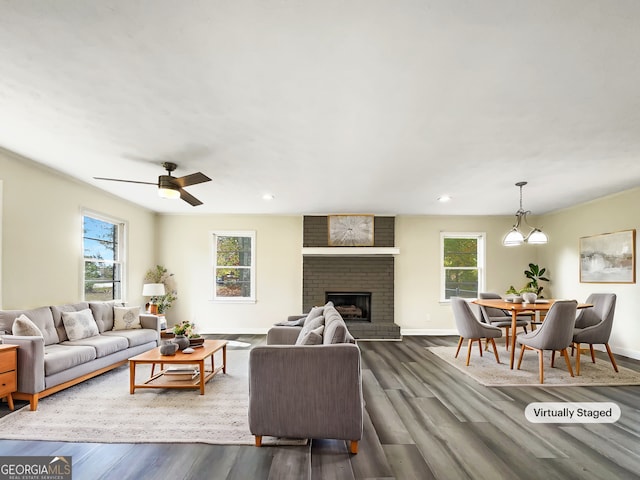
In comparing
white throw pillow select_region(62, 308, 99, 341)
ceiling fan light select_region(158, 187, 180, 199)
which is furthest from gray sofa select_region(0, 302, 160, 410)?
ceiling fan light select_region(158, 187, 180, 199)

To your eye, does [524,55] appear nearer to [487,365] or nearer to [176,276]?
[487,365]

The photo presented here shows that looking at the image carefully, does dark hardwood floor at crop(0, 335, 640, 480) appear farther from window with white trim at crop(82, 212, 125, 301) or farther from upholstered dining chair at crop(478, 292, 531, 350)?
window with white trim at crop(82, 212, 125, 301)

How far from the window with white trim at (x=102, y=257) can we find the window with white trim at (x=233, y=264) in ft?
5.90

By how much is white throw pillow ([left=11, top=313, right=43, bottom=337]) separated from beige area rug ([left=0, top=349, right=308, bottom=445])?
642 mm

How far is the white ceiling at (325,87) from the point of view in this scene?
1704mm

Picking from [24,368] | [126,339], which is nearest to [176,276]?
[126,339]

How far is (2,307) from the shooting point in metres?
3.69

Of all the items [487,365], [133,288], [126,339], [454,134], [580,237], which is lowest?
[487,365]

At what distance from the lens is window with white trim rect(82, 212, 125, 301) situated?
5.24 metres

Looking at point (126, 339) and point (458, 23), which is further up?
point (458, 23)

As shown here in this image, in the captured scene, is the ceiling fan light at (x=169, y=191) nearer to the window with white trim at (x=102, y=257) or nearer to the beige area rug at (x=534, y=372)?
the window with white trim at (x=102, y=257)

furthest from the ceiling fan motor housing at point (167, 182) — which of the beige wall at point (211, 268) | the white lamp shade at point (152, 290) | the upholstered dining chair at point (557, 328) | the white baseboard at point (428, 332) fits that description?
the white baseboard at point (428, 332)

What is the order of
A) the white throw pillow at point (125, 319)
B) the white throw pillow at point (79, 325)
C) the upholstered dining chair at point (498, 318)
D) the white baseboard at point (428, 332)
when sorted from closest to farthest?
the white throw pillow at point (79, 325) < the white throw pillow at point (125, 319) < the upholstered dining chair at point (498, 318) < the white baseboard at point (428, 332)

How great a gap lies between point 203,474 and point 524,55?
10.1 feet
